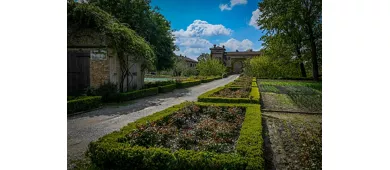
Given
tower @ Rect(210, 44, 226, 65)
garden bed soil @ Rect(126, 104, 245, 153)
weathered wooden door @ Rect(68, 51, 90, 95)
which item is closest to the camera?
garden bed soil @ Rect(126, 104, 245, 153)

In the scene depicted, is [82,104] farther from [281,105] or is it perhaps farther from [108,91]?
[281,105]

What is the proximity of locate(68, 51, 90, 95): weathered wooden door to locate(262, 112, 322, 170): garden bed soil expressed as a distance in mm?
3572

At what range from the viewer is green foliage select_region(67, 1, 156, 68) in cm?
456

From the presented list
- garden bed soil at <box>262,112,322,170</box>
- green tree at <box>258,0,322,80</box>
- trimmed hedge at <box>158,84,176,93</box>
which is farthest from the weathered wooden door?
trimmed hedge at <box>158,84,176,93</box>

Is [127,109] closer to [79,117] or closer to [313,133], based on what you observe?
[79,117]

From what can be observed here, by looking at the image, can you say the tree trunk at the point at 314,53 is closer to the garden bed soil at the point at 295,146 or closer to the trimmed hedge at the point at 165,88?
the garden bed soil at the point at 295,146

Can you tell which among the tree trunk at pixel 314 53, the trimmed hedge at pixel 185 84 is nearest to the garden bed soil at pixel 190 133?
the tree trunk at pixel 314 53

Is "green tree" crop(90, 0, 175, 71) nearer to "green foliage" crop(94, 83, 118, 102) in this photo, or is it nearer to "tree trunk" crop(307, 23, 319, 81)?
"green foliage" crop(94, 83, 118, 102)

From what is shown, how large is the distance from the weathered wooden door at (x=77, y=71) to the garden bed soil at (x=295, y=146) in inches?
141

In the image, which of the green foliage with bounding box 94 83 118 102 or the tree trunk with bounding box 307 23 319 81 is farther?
the green foliage with bounding box 94 83 118 102

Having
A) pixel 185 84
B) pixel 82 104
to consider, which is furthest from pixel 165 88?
pixel 82 104

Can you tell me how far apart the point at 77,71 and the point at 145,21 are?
4696 millimetres
